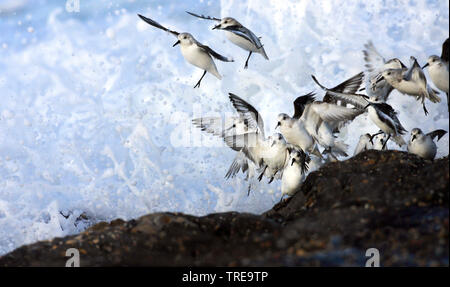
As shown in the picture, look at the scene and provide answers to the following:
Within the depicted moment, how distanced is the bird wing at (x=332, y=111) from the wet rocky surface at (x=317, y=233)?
2.49ft

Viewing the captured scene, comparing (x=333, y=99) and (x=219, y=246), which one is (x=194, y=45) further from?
(x=219, y=246)

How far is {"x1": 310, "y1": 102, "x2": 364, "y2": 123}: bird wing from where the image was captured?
5.18m

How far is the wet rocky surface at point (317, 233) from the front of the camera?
316 cm

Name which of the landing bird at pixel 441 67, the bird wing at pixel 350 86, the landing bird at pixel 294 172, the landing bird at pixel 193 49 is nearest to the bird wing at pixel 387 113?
the bird wing at pixel 350 86

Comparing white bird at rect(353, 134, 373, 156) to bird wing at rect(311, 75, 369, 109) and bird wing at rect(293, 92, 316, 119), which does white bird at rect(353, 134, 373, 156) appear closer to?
bird wing at rect(311, 75, 369, 109)

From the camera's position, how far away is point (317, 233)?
347 cm

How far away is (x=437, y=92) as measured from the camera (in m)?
5.61

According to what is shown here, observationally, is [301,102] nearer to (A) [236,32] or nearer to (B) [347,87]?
(B) [347,87]

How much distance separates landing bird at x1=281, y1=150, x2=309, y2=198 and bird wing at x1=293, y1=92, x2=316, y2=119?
14.4 inches

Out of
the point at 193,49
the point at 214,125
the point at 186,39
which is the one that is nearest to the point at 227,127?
the point at 214,125

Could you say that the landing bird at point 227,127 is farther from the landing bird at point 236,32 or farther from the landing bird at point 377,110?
the landing bird at point 377,110

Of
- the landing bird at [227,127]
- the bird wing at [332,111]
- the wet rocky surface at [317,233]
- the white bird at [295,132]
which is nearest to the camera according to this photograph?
the wet rocky surface at [317,233]

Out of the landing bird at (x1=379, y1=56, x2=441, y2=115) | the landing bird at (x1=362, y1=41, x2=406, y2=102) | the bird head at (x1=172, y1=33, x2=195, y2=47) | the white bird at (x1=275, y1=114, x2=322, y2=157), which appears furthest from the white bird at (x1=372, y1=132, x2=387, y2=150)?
the bird head at (x1=172, y1=33, x2=195, y2=47)
